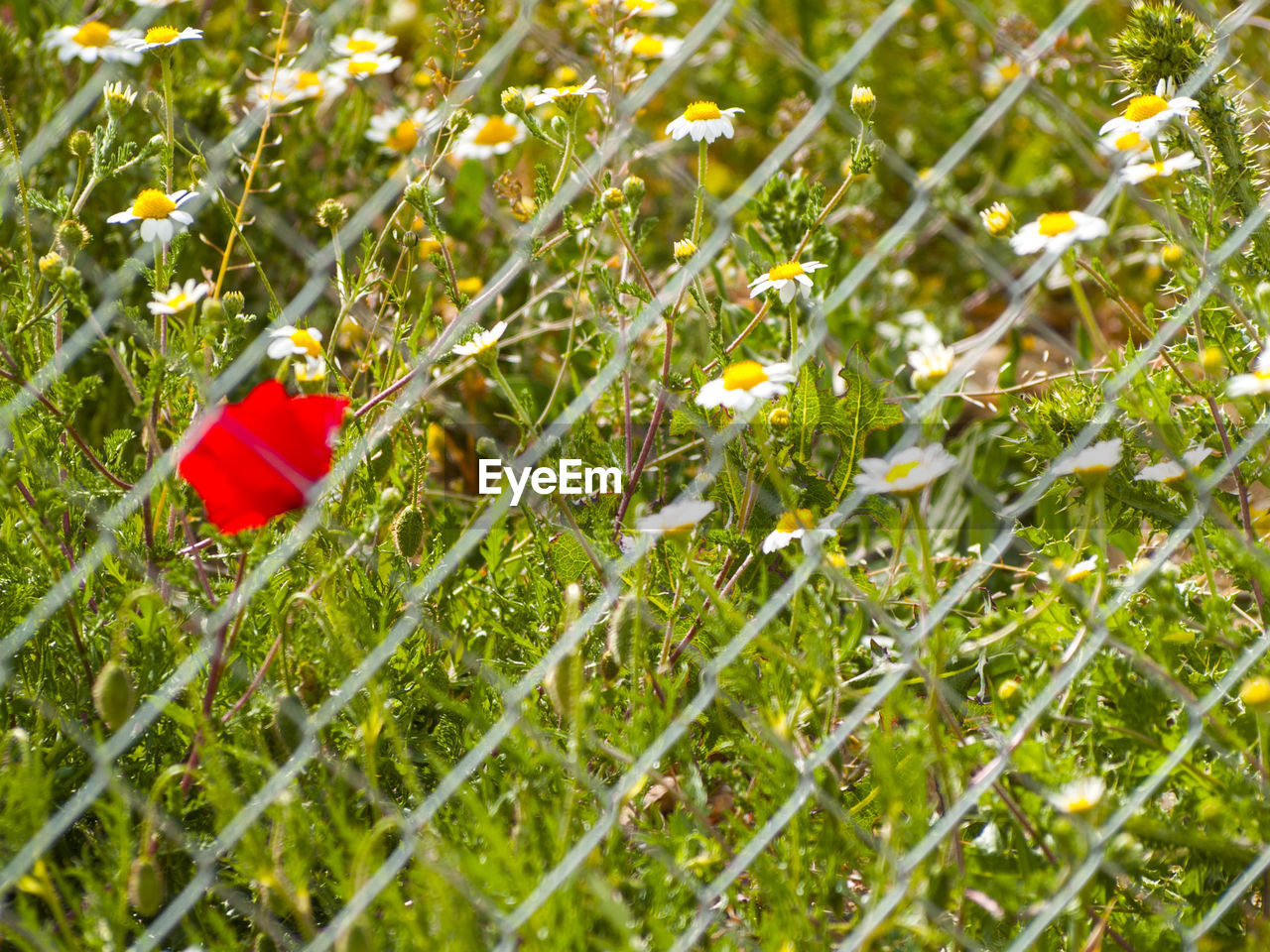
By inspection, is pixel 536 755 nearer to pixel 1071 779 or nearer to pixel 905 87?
pixel 1071 779

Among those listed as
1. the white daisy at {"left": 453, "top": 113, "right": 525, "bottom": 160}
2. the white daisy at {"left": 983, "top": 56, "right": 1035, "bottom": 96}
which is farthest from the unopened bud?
the white daisy at {"left": 983, "top": 56, "right": 1035, "bottom": 96}

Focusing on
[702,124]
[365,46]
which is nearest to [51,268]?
[702,124]

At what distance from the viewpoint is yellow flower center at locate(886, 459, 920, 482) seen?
1.14 meters

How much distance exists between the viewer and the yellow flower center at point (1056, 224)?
4.30ft

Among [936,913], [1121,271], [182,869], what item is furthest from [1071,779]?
[1121,271]

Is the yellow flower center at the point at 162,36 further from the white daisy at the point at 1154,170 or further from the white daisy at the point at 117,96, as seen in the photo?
the white daisy at the point at 1154,170

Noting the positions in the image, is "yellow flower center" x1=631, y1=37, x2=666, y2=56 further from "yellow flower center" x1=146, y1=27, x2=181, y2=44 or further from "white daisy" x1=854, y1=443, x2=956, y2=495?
"white daisy" x1=854, y1=443, x2=956, y2=495

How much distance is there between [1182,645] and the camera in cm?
134

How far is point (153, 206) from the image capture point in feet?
4.67

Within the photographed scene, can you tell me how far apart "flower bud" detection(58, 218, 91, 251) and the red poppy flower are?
0.28 meters

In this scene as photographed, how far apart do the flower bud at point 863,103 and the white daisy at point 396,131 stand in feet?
2.73

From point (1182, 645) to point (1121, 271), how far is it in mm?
2008

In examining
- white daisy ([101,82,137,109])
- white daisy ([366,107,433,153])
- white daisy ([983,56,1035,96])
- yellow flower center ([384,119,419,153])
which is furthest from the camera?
white daisy ([983,56,1035,96])

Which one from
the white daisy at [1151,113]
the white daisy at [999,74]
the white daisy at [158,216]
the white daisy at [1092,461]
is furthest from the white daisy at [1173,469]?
the white daisy at [999,74]
